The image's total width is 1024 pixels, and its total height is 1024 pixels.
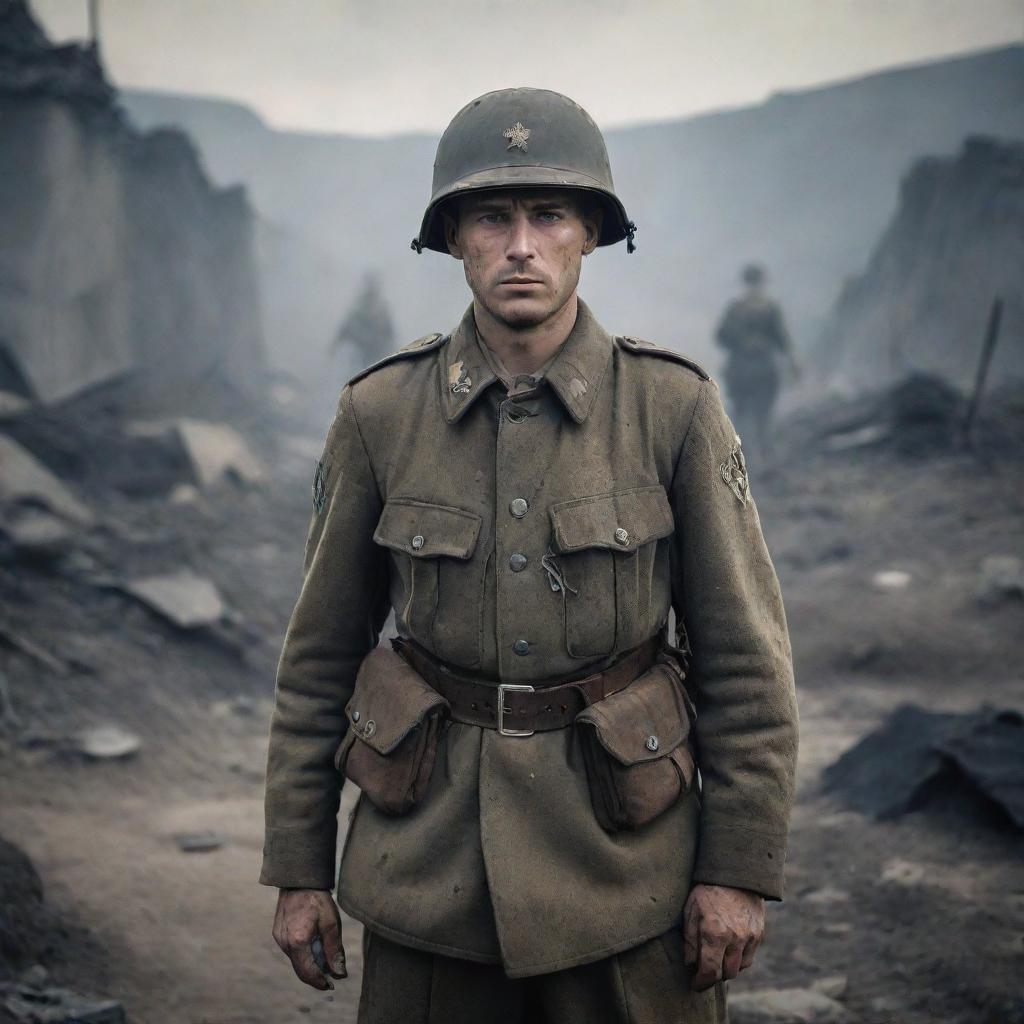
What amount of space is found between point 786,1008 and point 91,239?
11514 millimetres

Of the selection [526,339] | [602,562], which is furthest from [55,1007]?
[526,339]

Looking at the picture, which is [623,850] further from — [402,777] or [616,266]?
[616,266]

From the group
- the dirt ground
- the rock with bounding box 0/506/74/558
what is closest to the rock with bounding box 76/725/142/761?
the dirt ground

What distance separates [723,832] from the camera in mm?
1626

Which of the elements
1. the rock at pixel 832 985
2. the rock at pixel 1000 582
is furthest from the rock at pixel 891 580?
the rock at pixel 832 985

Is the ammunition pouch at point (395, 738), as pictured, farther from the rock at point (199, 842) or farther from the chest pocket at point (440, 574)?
the rock at point (199, 842)

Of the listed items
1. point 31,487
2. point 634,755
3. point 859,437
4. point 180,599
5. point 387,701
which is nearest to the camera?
point 634,755

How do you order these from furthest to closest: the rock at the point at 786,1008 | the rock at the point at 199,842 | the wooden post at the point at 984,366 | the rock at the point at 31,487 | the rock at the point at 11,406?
the wooden post at the point at 984,366
the rock at the point at 11,406
the rock at the point at 31,487
the rock at the point at 199,842
the rock at the point at 786,1008

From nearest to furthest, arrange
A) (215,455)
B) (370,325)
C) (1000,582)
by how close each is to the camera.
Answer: (1000,582)
(215,455)
(370,325)

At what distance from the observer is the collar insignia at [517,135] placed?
1.69m

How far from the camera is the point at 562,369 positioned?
1.70m

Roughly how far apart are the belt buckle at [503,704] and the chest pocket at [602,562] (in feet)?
0.31

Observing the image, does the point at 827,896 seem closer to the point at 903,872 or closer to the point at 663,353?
the point at 903,872

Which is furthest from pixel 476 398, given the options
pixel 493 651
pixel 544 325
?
pixel 493 651
